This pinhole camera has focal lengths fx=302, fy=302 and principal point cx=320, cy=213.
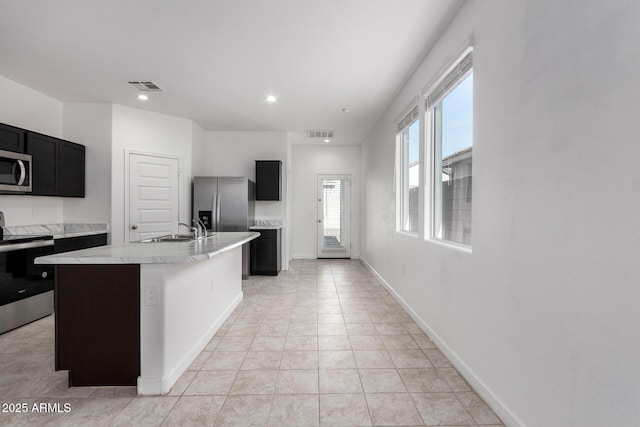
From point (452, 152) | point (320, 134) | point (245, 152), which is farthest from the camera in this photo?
point (320, 134)

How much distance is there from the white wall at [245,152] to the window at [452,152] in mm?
3534

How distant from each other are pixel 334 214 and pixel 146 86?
4.58 meters

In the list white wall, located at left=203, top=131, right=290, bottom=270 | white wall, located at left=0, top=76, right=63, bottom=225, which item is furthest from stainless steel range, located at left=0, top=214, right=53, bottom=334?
white wall, located at left=203, top=131, right=290, bottom=270

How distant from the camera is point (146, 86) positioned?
12.4 ft

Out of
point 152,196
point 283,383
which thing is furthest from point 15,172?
point 283,383

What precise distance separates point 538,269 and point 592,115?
0.71m

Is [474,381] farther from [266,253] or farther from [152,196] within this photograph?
[152,196]

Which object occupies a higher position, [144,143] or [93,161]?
[144,143]

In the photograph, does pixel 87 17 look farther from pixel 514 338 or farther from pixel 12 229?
pixel 514 338

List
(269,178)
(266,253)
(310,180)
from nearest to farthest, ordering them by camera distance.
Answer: (266,253), (269,178), (310,180)

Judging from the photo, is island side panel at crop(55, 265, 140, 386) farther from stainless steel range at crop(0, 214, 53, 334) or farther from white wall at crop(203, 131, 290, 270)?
white wall at crop(203, 131, 290, 270)

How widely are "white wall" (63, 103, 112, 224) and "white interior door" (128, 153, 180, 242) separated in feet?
1.03

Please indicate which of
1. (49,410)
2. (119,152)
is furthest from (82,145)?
(49,410)

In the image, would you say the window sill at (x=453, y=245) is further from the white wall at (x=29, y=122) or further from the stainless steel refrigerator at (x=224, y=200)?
the white wall at (x=29, y=122)
